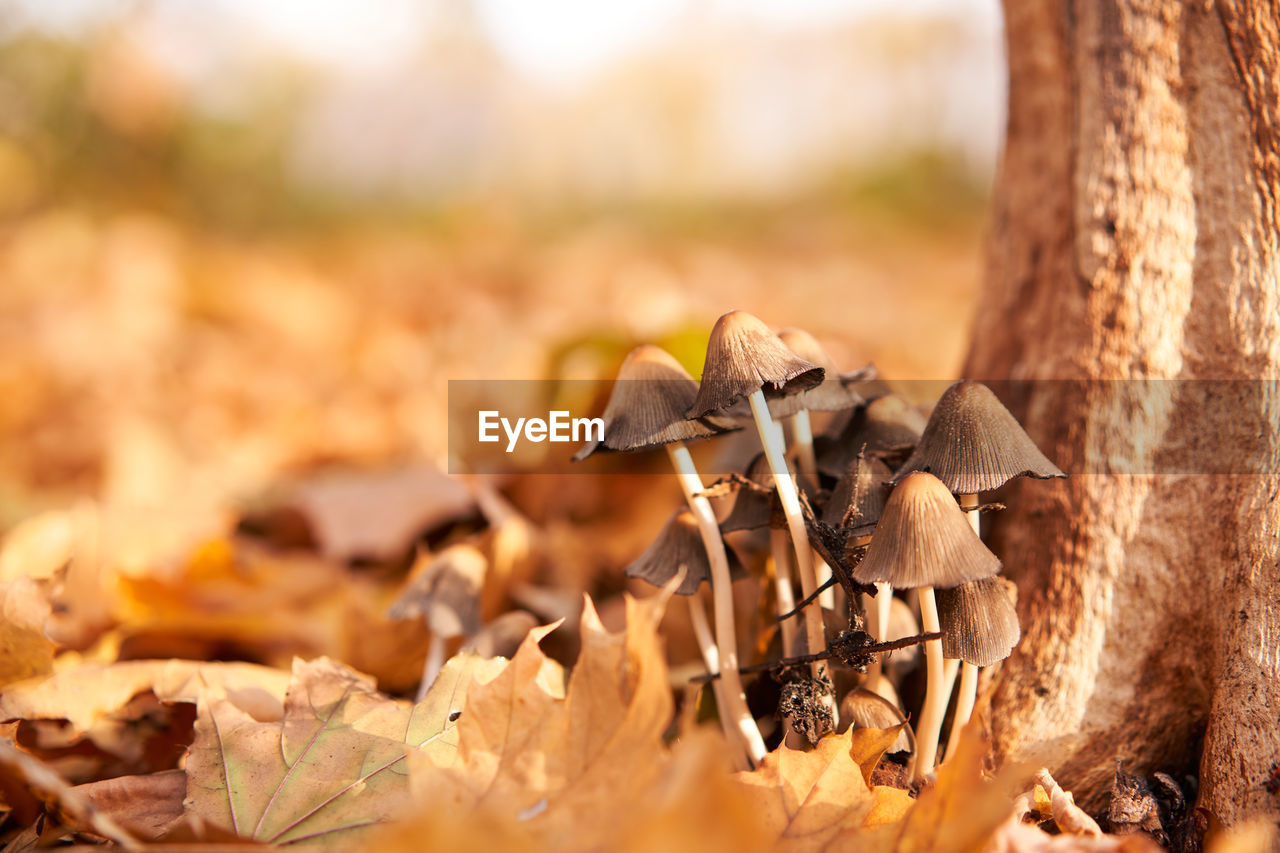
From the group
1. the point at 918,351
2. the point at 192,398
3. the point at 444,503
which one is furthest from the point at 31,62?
the point at 918,351

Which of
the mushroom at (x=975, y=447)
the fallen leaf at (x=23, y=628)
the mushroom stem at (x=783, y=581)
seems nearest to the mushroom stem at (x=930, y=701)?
the mushroom at (x=975, y=447)

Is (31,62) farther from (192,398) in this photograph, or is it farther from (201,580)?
(201,580)

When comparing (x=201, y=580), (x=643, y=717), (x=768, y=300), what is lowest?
(x=201, y=580)

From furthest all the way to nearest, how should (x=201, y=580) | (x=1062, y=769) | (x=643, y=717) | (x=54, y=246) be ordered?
(x=54, y=246) < (x=201, y=580) < (x=1062, y=769) < (x=643, y=717)

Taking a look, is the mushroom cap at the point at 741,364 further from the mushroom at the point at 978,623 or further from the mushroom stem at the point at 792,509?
the mushroom at the point at 978,623

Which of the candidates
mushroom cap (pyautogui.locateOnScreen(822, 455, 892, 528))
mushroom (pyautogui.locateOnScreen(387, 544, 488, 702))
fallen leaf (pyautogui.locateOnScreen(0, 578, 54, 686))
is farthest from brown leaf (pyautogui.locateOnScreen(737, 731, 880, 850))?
fallen leaf (pyautogui.locateOnScreen(0, 578, 54, 686))

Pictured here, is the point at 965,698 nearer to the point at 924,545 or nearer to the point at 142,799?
the point at 924,545
